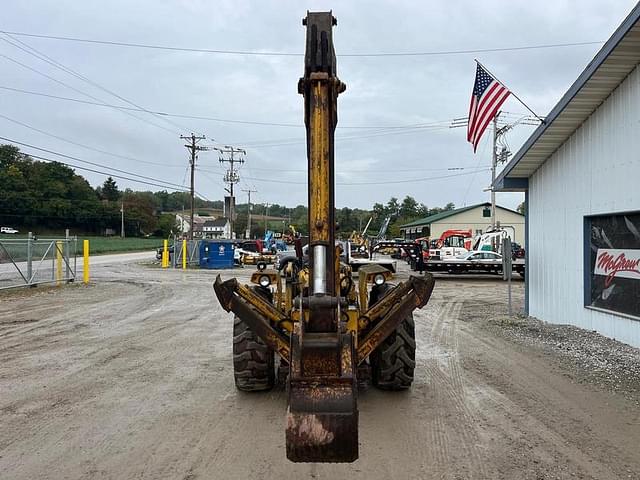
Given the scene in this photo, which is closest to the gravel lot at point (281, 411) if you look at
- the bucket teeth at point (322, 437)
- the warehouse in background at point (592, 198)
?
the warehouse in background at point (592, 198)

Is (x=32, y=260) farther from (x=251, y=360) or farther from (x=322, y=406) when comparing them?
(x=322, y=406)

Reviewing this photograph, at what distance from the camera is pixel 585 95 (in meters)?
10.5

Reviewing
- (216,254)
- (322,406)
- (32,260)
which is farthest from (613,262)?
(216,254)

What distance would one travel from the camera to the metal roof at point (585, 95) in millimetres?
9078

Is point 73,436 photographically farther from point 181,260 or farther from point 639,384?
point 181,260

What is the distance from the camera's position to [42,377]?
25.4ft

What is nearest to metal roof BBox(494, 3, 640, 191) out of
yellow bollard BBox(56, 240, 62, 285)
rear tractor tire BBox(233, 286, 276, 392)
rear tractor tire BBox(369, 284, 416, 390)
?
rear tractor tire BBox(369, 284, 416, 390)

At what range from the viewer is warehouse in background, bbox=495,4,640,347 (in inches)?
377

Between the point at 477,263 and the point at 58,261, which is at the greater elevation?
the point at 58,261

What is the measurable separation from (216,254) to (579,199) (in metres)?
28.8

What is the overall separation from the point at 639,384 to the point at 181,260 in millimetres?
35086

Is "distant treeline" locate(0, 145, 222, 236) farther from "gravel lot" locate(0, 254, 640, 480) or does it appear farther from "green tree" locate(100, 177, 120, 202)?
"gravel lot" locate(0, 254, 640, 480)

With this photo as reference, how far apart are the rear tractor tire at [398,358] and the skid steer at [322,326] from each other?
0.01 m

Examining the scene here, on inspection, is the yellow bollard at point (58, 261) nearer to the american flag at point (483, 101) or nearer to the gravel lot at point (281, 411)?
the gravel lot at point (281, 411)
